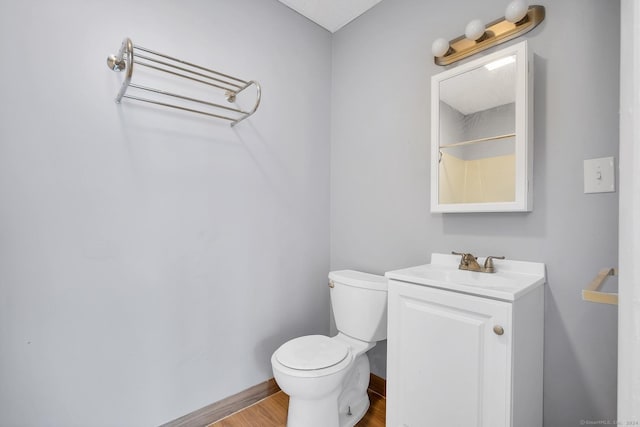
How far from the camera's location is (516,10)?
117 centimetres

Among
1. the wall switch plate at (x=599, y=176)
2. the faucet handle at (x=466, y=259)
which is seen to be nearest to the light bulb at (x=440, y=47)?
the wall switch plate at (x=599, y=176)

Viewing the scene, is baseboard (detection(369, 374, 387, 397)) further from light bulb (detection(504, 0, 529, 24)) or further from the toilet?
light bulb (detection(504, 0, 529, 24))

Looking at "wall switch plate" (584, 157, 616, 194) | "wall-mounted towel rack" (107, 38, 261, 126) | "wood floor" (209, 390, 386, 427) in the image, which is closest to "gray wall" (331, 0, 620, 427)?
"wall switch plate" (584, 157, 616, 194)

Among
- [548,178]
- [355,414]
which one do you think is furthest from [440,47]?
[355,414]

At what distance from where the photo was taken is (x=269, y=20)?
1769 mm

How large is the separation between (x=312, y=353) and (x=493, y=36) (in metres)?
1.66

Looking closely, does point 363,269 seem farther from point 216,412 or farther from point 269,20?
point 269,20

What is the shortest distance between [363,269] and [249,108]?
1.19m

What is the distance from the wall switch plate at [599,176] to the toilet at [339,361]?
93 cm

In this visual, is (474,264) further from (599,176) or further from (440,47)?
(440,47)

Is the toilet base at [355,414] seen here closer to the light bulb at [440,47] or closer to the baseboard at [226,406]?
the baseboard at [226,406]

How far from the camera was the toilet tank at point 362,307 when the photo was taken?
154 centimetres

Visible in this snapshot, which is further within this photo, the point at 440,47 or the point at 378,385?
the point at 378,385

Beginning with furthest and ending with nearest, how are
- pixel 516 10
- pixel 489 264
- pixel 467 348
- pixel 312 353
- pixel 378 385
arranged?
pixel 378 385
pixel 312 353
pixel 489 264
pixel 516 10
pixel 467 348
